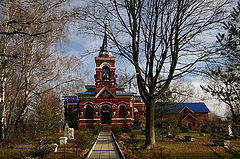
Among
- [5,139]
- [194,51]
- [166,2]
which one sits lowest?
[5,139]

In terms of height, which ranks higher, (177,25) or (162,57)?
(177,25)

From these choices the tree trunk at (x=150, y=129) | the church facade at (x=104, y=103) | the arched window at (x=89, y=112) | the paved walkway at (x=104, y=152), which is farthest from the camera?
the arched window at (x=89, y=112)

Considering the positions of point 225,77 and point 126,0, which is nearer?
point 225,77

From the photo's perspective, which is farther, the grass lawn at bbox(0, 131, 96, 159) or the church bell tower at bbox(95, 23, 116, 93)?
the church bell tower at bbox(95, 23, 116, 93)

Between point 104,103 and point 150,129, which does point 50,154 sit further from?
point 104,103

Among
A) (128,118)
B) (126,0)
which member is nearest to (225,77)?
(126,0)

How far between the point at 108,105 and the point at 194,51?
19826mm

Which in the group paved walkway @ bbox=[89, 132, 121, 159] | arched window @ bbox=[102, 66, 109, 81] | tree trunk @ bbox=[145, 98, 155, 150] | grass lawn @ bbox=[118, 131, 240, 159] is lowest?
paved walkway @ bbox=[89, 132, 121, 159]

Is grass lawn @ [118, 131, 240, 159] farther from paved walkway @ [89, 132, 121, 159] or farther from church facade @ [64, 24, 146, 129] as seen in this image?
church facade @ [64, 24, 146, 129]

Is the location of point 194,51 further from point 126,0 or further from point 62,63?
point 62,63

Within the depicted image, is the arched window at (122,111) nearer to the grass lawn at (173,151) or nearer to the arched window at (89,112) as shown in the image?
the arched window at (89,112)

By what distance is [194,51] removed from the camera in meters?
10.9

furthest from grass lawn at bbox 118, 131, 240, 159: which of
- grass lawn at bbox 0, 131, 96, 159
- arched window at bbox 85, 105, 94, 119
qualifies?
arched window at bbox 85, 105, 94, 119

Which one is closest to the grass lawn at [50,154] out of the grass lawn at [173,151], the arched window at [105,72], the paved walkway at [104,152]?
the paved walkway at [104,152]
